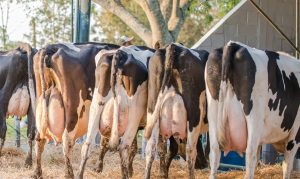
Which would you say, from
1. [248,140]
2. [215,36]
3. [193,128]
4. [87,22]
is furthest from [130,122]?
[87,22]

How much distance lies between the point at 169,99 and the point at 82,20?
603 cm

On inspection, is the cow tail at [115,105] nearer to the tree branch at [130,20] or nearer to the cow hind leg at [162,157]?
the cow hind leg at [162,157]

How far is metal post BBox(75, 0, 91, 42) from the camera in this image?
13.7 m

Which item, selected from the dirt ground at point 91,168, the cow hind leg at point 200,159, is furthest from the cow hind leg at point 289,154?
the cow hind leg at point 200,159

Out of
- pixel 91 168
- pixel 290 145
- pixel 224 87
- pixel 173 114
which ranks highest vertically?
pixel 224 87

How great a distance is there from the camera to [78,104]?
29.0 feet

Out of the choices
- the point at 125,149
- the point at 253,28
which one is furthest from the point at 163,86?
the point at 253,28

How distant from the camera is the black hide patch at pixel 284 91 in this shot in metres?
7.78

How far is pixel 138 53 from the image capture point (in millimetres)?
9000

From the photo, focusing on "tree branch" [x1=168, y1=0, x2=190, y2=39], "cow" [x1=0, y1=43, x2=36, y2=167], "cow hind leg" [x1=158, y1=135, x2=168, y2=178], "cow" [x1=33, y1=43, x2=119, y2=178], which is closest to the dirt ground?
"cow hind leg" [x1=158, y1=135, x2=168, y2=178]

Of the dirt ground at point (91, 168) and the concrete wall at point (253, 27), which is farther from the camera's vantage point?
the concrete wall at point (253, 27)

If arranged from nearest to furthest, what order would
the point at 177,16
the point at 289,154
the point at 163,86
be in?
the point at 163,86 < the point at 289,154 < the point at 177,16

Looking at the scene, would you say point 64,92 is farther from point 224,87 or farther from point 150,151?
point 224,87

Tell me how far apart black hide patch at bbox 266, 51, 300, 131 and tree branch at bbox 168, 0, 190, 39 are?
7856 mm
